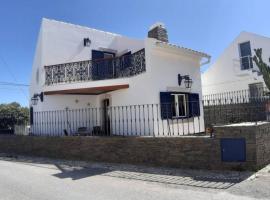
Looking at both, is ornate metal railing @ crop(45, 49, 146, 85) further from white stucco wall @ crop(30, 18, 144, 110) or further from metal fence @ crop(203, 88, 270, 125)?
metal fence @ crop(203, 88, 270, 125)

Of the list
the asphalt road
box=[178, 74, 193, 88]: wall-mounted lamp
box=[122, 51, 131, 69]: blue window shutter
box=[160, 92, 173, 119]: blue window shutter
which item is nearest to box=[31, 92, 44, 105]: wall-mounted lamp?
box=[122, 51, 131, 69]: blue window shutter

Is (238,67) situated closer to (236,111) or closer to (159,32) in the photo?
(236,111)

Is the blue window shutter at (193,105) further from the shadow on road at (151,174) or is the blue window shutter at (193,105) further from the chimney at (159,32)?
the shadow on road at (151,174)

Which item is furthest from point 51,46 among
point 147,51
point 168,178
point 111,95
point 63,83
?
point 168,178

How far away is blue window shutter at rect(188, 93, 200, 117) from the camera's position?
43.9ft

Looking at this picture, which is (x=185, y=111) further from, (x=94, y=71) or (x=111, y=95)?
(x=94, y=71)

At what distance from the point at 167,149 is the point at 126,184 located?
2350 millimetres

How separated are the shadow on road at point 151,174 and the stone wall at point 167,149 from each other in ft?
1.03

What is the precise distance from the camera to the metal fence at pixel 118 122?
39.1ft

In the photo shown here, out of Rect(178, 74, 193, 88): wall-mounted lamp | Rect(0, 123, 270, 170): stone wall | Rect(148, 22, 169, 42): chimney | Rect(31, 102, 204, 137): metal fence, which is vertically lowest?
Rect(0, 123, 270, 170): stone wall

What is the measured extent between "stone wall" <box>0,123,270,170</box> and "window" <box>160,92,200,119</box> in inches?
106

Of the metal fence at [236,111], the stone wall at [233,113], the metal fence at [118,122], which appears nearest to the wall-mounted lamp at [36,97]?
the metal fence at [118,122]

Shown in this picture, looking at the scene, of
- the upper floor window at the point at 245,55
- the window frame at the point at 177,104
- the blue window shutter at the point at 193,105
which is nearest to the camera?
the window frame at the point at 177,104

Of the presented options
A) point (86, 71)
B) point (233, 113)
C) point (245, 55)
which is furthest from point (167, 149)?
point (245, 55)
